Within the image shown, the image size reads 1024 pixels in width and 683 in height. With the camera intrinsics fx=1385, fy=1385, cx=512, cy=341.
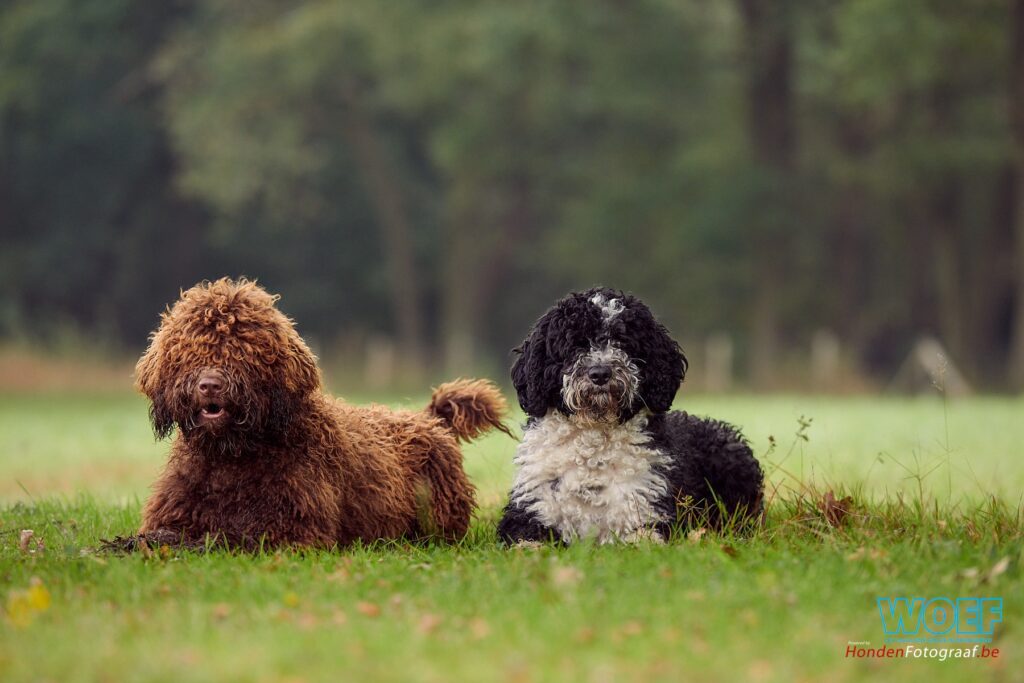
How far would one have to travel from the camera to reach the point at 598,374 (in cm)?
696

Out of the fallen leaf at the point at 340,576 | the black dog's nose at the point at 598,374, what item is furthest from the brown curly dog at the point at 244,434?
the black dog's nose at the point at 598,374

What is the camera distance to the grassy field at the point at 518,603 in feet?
15.6

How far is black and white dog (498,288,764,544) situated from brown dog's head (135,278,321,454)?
1.22 meters

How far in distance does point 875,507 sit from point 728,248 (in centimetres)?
3152

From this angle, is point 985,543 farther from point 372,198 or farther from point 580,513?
point 372,198

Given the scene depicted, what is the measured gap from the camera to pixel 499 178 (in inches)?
1721

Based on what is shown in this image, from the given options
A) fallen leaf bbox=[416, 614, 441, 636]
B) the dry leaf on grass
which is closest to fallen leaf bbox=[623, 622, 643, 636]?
fallen leaf bbox=[416, 614, 441, 636]

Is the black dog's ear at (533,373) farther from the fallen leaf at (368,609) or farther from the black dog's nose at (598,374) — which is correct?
the fallen leaf at (368,609)

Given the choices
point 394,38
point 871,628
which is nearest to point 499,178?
point 394,38

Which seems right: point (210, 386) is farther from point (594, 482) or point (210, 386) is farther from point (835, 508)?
point (835, 508)

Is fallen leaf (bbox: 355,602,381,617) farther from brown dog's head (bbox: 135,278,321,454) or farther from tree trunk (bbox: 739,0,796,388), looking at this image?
tree trunk (bbox: 739,0,796,388)

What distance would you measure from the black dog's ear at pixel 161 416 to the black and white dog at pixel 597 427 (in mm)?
1810

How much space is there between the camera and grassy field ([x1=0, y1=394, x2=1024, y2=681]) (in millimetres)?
4746

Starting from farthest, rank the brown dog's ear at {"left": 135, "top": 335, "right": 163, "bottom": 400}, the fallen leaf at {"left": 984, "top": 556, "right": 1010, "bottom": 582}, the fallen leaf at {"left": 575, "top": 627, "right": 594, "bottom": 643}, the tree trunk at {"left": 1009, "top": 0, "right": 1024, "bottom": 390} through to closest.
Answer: the tree trunk at {"left": 1009, "top": 0, "right": 1024, "bottom": 390}
the brown dog's ear at {"left": 135, "top": 335, "right": 163, "bottom": 400}
the fallen leaf at {"left": 984, "top": 556, "right": 1010, "bottom": 582}
the fallen leaf at {"left": 575, "top": 627, "right": 594, "bottom": 643}
